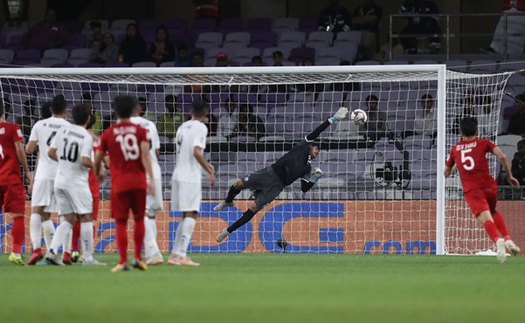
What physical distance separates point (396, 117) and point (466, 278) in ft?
30.7

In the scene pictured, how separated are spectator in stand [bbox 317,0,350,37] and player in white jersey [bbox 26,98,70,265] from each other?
38.0 ft

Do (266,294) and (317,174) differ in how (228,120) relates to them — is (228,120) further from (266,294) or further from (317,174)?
(266,294)

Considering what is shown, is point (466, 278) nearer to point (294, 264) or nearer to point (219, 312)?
point (294, 264)

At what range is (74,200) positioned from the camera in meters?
12.9

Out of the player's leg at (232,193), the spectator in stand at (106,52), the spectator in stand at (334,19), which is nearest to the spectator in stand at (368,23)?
the spectator in stand at (334,19)

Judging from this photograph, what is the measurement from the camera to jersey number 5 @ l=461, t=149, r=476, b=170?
47.8 ft

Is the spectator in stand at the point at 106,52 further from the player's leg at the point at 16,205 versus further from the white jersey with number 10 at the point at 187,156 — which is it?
the white jersey with number 10 at the point at 187,156

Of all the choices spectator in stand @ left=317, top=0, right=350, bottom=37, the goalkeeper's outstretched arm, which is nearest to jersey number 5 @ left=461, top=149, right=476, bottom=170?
the goalkeeper's outstretched arm

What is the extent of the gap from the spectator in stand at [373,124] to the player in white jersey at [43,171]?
715cm

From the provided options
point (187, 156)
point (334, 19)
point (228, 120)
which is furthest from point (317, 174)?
point (334, 19)

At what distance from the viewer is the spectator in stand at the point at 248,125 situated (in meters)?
19.8

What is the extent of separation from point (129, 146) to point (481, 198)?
4954 millimetres

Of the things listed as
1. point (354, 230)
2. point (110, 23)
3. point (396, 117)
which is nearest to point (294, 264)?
point (354, 230)

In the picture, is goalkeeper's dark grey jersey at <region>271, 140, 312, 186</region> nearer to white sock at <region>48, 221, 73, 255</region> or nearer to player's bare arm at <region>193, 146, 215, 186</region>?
player's bare arm at <region>193, 146, 215, 186</region>
